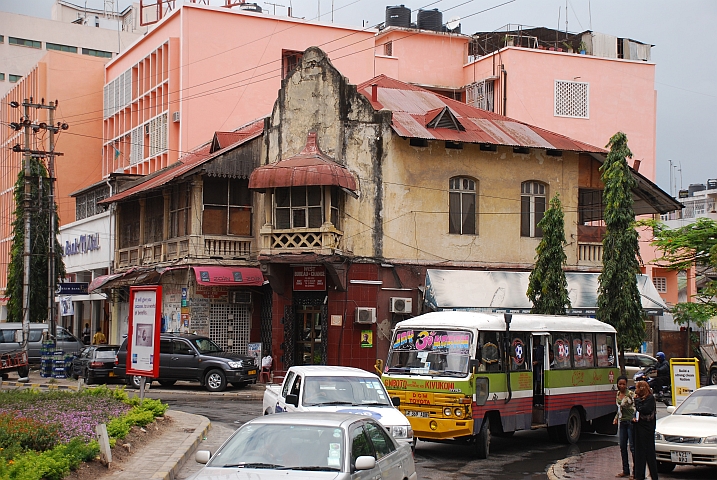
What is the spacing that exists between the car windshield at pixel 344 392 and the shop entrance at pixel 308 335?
55.1ft

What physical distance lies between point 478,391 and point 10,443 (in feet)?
26.7

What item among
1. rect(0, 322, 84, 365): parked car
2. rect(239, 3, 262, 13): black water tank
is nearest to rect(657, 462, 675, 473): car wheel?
rect(0, 322, 84, 365): parked car

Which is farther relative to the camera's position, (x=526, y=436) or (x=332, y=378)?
(x=526, y=436)

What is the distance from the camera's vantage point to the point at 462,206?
3419 cm

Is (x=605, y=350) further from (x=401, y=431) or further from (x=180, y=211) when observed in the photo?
(x=180, y=211)

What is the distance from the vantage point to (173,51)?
166 feet

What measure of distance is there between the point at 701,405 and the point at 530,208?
18.8 meters

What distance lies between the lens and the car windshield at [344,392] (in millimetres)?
15711

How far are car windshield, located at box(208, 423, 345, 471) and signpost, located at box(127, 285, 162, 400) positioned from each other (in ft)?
33.5

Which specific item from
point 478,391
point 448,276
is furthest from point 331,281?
point 478,391

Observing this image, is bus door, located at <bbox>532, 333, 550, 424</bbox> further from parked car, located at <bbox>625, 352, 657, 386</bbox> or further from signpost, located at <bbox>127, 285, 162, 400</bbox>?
parked car, located at <bbox>625, 352, 657, 386</bbox>

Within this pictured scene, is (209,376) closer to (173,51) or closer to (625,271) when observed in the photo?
(625,271)

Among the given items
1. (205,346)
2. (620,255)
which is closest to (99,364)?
(205,346)

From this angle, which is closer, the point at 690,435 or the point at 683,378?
the point at 690,435
